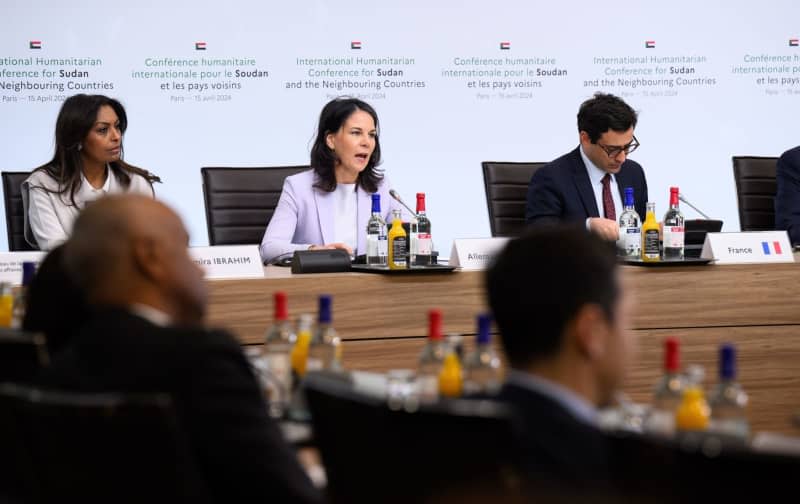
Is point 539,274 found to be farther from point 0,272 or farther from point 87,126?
point 87,126

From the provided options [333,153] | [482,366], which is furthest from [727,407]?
[333,153]

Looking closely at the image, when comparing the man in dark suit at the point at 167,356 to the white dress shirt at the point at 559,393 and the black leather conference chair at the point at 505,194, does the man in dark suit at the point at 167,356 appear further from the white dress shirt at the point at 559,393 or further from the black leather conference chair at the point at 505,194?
the black leather conference chair at the point at 505,194

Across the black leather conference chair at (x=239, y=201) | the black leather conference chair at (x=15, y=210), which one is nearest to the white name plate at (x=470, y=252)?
the black leather conference chair at (x=239, y=201)

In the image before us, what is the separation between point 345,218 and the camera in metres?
4.68

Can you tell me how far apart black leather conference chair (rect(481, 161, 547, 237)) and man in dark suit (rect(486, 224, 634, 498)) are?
3.22 metres

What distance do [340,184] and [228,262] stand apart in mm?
1157

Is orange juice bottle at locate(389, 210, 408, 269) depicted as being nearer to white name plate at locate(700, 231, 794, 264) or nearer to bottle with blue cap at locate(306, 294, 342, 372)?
white name plate at locate(700, 231, 794, 264)

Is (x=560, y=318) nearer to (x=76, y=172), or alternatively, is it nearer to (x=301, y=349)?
(x=301, y=349)

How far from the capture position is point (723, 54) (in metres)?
6.43

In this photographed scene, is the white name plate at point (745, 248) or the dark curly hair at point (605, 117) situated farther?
the dark curly hair at point (605, 117)

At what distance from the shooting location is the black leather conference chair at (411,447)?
1.19 meters

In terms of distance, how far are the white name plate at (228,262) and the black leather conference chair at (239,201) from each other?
878mm

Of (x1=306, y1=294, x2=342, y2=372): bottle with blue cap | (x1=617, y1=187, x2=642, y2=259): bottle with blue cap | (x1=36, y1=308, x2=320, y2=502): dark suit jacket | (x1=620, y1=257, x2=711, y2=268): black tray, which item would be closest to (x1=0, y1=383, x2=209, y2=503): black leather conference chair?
(x1=36, y1=308, x2=320, y2=502): dark suit jacket

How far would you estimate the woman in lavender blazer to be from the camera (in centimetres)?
461
